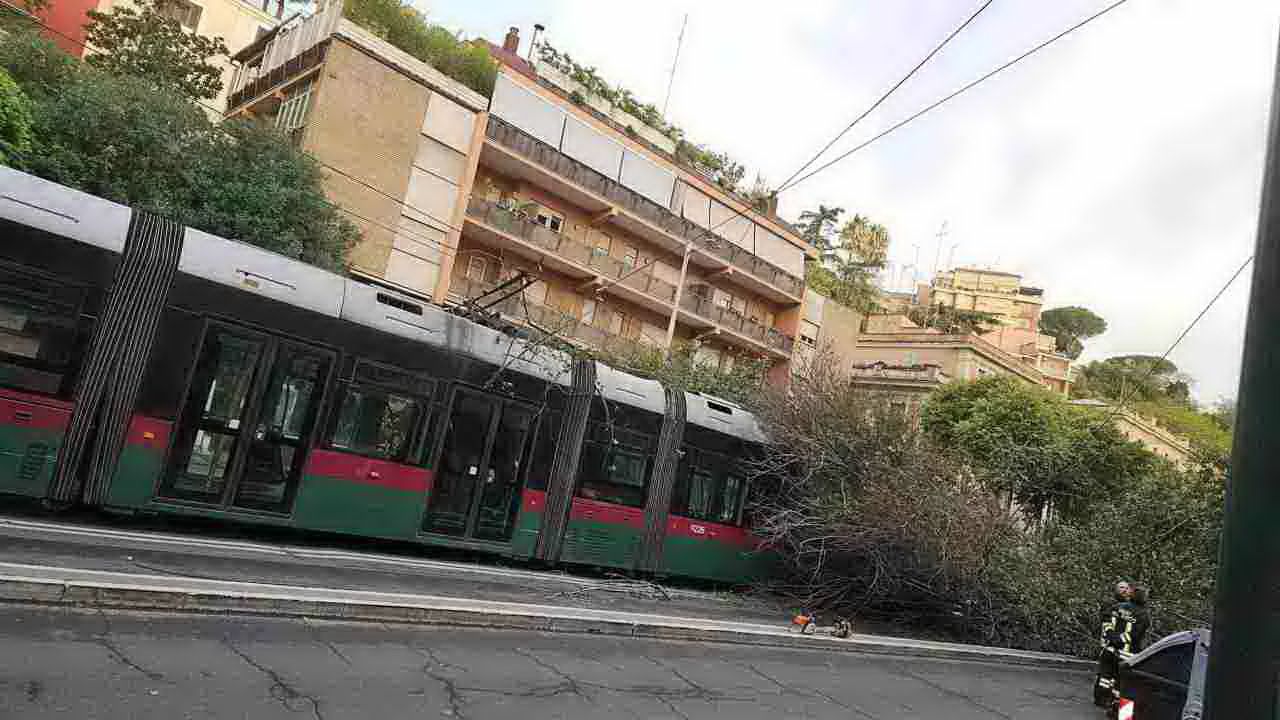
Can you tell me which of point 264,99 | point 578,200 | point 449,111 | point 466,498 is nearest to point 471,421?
point 466,498

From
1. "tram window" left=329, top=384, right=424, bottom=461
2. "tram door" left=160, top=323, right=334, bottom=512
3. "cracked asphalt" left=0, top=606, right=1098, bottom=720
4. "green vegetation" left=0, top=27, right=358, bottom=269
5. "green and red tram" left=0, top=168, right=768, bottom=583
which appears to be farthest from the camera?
"green vegetation" left=0, top=27, right=358, bottom=269

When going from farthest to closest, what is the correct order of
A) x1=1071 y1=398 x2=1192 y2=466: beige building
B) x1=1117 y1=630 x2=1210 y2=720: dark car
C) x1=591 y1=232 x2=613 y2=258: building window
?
Result: x1=1071 y1=398 x2=1192 y2=466: beige building → x1=591 y1=232 x2=613 y2=258: building window → x1=1117 y1=630 x2=1210 y2=720: dark car

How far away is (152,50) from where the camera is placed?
25594 millimetres

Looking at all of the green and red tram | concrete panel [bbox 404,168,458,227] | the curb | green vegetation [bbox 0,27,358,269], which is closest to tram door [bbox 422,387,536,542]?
the green and red tram

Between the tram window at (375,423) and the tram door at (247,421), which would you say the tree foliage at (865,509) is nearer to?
the tram window at (375,423)

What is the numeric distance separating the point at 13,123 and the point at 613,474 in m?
12.6

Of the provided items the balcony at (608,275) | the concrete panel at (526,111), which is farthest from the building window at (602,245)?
the concrete panel at (526,111)

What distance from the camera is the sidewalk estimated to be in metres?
6.72

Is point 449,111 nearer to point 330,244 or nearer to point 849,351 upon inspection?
point 330,244

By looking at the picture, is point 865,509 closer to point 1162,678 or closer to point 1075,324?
point 1162,678

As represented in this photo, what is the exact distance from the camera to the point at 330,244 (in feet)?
71.4

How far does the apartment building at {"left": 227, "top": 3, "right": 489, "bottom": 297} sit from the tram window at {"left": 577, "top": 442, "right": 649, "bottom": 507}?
1208 centimetres

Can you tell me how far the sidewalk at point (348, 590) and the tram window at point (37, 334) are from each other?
1.52 meters

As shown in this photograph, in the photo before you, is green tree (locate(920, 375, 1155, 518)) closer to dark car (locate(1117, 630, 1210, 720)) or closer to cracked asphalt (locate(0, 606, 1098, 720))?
dark car (locate(1117, 630, 1210, 720))
